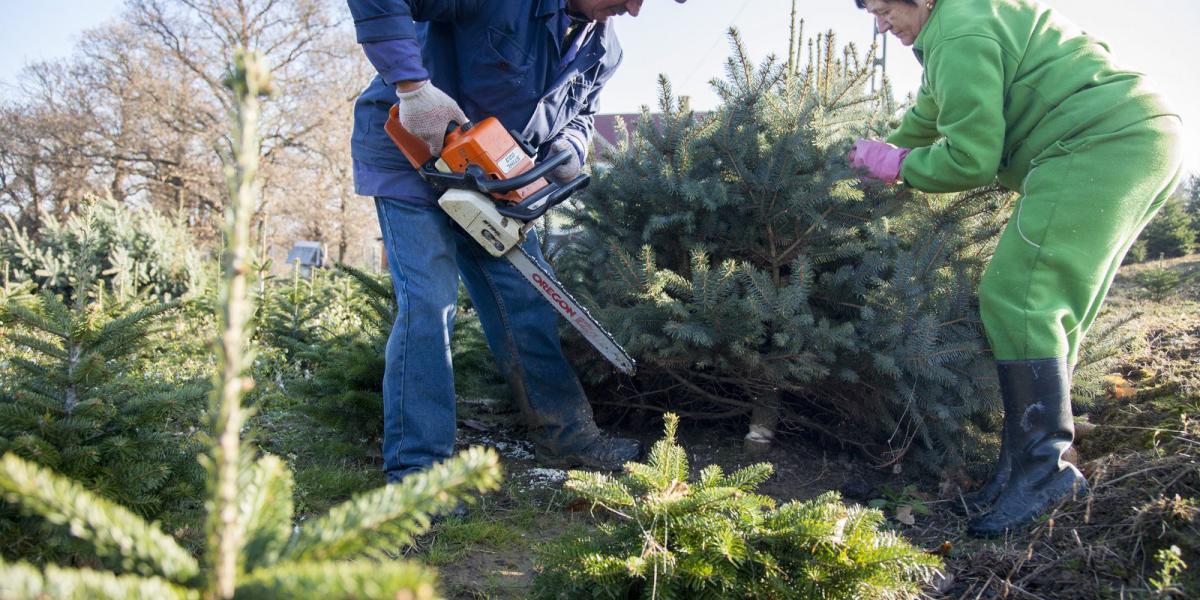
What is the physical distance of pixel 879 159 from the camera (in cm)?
286

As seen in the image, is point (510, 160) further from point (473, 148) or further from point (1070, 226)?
point (1070, 226)

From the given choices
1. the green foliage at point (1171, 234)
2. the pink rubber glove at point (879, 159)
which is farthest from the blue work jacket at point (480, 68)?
the green foliage at point (1171, 234)

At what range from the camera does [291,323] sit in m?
5.09

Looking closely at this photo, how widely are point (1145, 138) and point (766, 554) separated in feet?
6.26

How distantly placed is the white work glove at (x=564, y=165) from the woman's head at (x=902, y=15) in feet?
4.18

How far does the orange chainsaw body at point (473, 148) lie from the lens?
8.93 feet

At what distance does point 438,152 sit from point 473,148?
143 mm

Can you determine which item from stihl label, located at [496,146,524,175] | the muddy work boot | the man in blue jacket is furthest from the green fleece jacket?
the muddy work boot

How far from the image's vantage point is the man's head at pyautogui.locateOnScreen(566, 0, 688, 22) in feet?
9.52

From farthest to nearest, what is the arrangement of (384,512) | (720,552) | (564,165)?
(564,165)
(720,552)
(384,512)

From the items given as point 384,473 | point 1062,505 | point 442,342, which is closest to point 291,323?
point 384,473

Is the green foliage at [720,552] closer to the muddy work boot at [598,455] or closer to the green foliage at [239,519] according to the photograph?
the green foliage at [239,519]

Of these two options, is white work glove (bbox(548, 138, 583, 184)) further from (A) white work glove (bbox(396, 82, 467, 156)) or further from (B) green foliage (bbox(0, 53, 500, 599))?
(B) green foliage (bbox(0, 53, 500, 599))

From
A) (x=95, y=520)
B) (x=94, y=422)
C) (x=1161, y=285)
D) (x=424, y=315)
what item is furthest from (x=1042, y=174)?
(x=1161, y=285)
